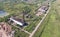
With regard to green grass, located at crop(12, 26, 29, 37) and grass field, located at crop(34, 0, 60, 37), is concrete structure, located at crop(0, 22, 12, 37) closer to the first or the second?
green grass, located at crop(12, 26, 29, 37)

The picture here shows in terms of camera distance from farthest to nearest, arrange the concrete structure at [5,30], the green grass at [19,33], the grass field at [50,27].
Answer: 1. the grass field at [50,27]
2. the green grass at [19,33]
3. the concrete structure at [5,30]

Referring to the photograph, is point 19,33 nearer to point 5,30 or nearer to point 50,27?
point 5,30

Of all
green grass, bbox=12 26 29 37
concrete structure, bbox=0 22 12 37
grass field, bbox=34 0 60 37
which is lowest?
grass field, bbox=34 0 60 37

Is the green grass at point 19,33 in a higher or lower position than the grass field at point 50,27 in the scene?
higher

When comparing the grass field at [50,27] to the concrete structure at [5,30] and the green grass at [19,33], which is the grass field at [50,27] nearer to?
the green grass at [19,33]

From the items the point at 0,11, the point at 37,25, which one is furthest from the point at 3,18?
the point at 37,25

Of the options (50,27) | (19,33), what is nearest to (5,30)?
(19,33)

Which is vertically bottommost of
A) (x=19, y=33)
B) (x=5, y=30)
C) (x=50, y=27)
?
(x=50, y=27)

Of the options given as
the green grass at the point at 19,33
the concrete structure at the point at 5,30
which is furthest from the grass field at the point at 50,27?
the concrete structure at the point at 5,30

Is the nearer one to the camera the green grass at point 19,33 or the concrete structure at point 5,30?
the concrete structure at point 5,30

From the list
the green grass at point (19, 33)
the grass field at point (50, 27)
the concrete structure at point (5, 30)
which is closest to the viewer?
the concrete structure at point (5, 30)

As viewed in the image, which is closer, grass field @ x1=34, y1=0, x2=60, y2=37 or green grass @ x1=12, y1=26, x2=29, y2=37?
green grass @ x1=12, y1=26, x2=29, y2=37

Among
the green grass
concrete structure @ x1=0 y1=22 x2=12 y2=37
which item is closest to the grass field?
the green grass
